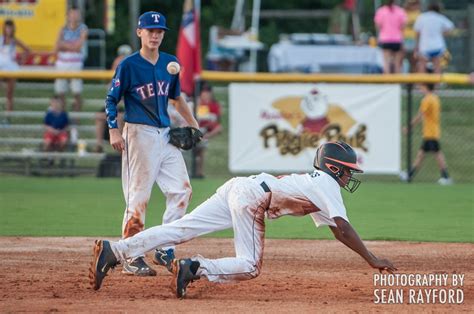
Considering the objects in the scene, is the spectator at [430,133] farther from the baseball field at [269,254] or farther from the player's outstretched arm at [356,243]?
the player's outstretched arm at [356,243]

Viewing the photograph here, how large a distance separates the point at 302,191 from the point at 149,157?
182 cm

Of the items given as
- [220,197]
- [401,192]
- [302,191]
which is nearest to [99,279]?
[220,197]

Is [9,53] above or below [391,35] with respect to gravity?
below

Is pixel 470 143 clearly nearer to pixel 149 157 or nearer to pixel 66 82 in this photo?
pixel 66 82

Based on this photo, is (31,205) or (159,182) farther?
(31,205)

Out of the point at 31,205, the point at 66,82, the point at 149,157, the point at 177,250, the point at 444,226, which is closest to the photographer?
the point at 149,157

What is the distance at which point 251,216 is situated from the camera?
8.07m

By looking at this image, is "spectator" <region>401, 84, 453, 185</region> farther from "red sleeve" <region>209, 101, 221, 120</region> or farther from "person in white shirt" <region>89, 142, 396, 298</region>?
"person in white shirt" <region>89, 142, 396, 298</region>

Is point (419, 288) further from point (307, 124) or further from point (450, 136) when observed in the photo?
point (450, 136)

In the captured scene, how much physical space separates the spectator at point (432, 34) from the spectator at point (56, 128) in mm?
6691

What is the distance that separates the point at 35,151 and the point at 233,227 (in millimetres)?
11152

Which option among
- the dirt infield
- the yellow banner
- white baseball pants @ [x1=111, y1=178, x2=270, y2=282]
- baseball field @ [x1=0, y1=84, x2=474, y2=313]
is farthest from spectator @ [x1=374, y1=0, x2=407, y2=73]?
white baseball pants @ [x1=111, y1=178, x2=270, y2=282]

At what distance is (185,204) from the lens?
938 cm

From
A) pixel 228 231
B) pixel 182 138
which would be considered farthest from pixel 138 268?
pixel 228 231
